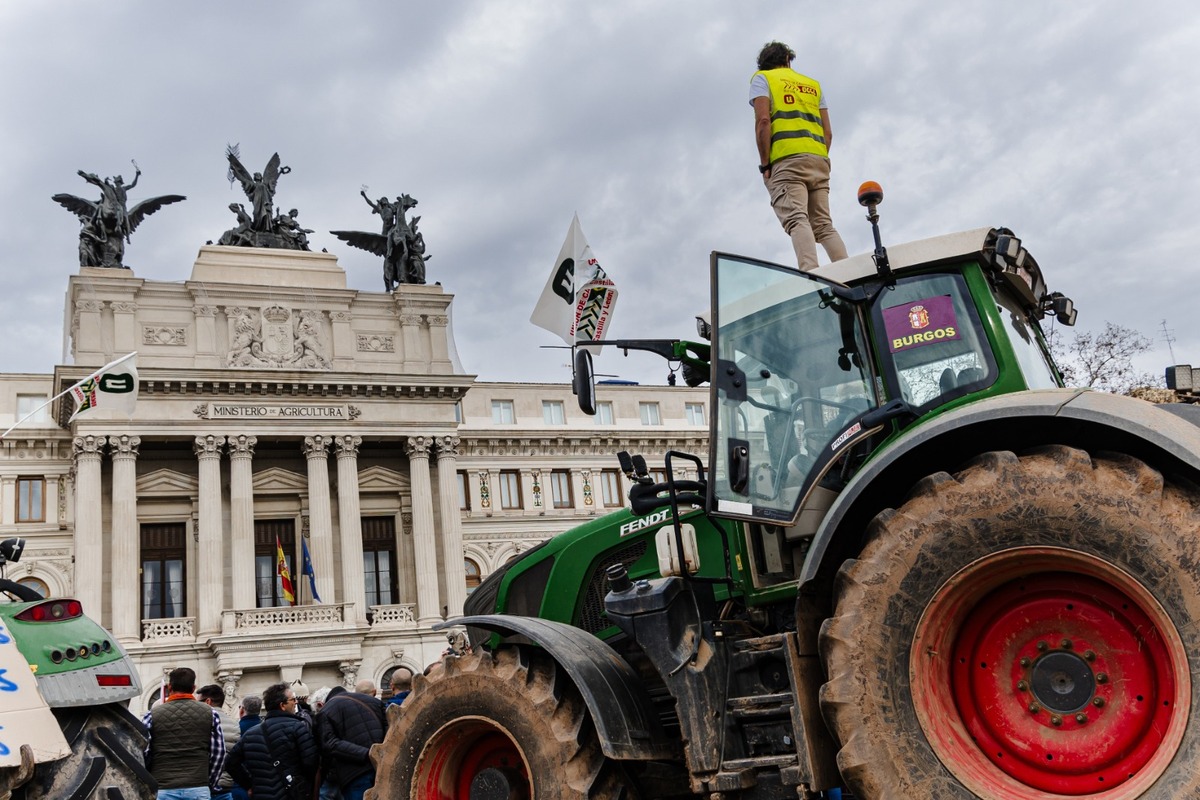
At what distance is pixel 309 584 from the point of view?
37.8m

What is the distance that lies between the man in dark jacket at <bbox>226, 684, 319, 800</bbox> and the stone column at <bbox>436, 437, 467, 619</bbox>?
30919 mm

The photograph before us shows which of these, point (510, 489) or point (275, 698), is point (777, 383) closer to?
point (275, 698)

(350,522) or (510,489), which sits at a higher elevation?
(510,489)

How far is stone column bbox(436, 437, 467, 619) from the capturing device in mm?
39938

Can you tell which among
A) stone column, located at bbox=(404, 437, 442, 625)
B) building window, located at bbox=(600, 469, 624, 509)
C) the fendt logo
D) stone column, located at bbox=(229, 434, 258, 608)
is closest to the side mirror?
the fendt logo

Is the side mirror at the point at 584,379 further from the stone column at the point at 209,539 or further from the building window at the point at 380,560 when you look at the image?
the building window at the point at 380,560

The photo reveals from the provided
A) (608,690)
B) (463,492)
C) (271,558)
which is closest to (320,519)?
(271,558)

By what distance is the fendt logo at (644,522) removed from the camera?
598 cm

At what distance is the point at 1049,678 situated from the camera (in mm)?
3824

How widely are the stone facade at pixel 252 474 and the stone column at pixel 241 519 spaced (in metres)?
0.07

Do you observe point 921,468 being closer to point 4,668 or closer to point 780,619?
point 780,619

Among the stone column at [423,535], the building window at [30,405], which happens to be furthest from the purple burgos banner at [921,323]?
the building window at [30,405]

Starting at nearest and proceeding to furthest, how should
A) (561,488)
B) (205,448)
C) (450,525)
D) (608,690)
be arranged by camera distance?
1. (608,690)
2. (205,448)
3. (450,525)
4. (561,488)

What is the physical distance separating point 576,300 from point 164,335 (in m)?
31.6
